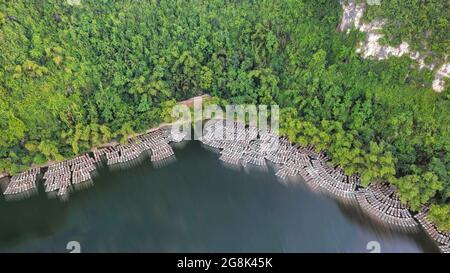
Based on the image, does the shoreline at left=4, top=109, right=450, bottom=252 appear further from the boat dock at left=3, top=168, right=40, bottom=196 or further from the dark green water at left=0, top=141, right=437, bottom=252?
the dark green water at left=0, top=141, right=437, bottom=252

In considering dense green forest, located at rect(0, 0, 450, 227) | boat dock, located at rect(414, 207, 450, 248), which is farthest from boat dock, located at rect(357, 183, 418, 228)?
dense green forest, located at rect(0, 0, 450, 227)

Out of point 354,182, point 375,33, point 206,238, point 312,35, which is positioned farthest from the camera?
point 312,35

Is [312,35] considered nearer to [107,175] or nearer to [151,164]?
[151,164]

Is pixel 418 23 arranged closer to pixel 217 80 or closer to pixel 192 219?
pixel 217 80

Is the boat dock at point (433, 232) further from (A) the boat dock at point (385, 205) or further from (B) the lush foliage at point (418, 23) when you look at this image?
(B) the lush foliage at point (418, 23)

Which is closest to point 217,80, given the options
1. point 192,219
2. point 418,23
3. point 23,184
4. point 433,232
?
point 192,219

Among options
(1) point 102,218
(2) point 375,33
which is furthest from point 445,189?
(1) point 102,218
